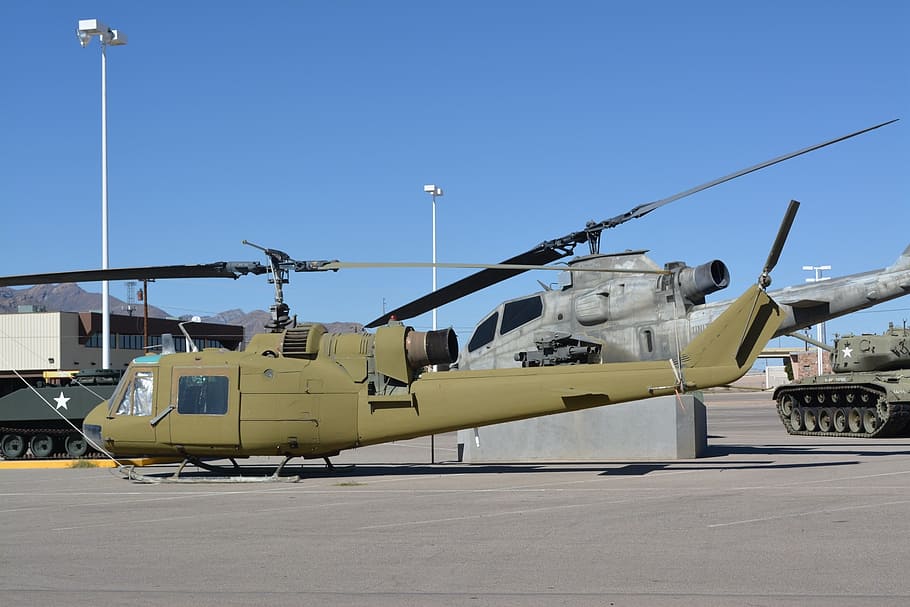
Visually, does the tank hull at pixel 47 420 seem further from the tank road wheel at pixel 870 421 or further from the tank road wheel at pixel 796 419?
the tank road wheel at pixel 870 421

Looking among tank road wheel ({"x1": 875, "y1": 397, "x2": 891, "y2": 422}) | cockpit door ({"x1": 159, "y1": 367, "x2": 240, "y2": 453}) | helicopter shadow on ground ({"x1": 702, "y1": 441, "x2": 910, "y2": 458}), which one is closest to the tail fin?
helicopter shadow on ground ({"x1": 702, "y1": 441, "x2": 910, "y2": 458})

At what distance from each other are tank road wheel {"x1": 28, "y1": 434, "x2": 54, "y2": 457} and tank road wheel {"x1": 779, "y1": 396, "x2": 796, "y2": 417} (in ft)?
68.2

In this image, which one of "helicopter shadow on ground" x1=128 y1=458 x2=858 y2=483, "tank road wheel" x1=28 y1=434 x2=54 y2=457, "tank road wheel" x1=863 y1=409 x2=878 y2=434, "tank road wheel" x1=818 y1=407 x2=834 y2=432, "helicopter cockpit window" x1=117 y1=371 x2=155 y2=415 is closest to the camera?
"helicopter cockpit window" x1=117 y1=371 x2=155 y2=415

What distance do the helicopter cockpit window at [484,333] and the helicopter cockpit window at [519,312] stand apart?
9.6 inches

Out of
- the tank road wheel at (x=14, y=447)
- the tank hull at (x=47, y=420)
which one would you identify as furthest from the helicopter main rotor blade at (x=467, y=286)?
the tank road wheel at (x=14, y=447)

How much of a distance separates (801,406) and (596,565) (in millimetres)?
23856

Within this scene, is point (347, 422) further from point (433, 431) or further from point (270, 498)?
point (270, 498)

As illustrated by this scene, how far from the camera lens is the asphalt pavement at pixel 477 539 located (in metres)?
7.27

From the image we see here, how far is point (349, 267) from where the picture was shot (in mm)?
14586

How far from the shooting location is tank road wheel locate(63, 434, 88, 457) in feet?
81.4

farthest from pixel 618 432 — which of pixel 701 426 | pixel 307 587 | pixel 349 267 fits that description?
pixel 307 587

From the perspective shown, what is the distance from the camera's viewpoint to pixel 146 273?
47.2ft

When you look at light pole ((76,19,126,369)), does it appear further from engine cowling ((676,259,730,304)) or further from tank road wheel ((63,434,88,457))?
engine cowling ((676,259,730,304))

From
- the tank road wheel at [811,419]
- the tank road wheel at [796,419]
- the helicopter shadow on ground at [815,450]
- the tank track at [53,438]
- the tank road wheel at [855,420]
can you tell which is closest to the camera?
the helicopter shadow on ground at [815,450]
